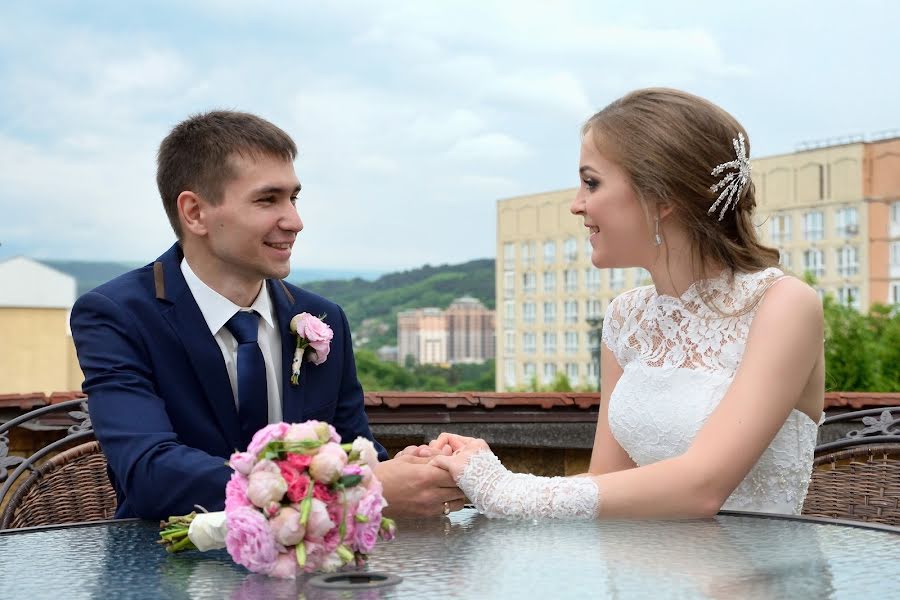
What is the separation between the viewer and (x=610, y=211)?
3473 mm

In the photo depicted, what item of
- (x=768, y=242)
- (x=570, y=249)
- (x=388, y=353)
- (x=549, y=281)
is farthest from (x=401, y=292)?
(x=768, y=242)

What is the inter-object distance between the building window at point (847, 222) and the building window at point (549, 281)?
3133 cm

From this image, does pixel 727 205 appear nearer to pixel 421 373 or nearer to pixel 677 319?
pixel 677 319

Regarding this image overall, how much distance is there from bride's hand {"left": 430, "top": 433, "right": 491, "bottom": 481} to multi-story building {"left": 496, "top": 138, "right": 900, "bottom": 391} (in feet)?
215

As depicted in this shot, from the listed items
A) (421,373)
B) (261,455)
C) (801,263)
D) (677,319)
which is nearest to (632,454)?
(677,319)

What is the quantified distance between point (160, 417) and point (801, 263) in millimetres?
→ 98857

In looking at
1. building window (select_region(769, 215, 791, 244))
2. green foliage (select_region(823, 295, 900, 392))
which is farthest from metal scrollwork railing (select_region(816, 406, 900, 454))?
building window (select_region(769, 215, 791, 244))

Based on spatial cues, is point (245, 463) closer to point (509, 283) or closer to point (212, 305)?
point (212, 305)

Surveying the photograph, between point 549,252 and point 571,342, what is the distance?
9056 millimetres

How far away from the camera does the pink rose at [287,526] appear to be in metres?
2.02

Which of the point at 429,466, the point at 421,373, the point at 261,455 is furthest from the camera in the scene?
the point at 421,373

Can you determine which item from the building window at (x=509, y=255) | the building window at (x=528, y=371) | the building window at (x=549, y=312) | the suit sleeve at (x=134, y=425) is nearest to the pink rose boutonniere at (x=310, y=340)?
the suit sleeve at (x=134, y=425)

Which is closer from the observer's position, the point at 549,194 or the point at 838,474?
the point at 838,474

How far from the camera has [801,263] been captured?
97.9 meters
